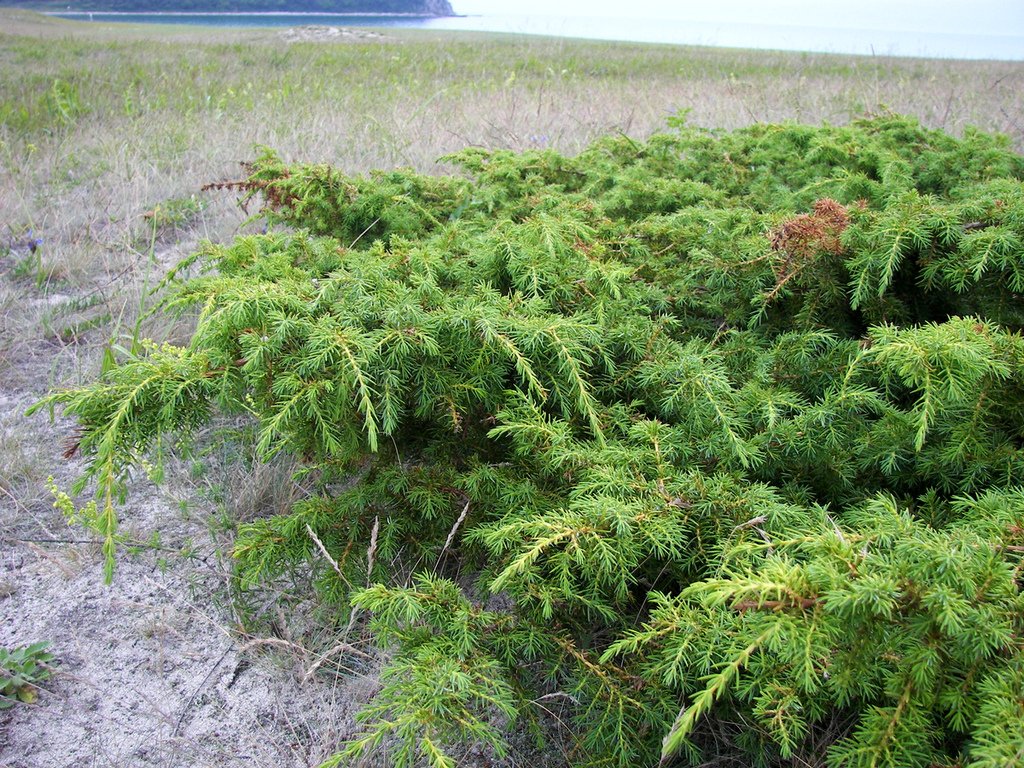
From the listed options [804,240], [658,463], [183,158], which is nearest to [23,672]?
[658,463]

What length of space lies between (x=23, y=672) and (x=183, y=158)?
5247 mm

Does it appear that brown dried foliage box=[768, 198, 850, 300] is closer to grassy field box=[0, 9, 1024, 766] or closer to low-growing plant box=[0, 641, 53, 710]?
grassy field box=[0, 9, 1024, 766]

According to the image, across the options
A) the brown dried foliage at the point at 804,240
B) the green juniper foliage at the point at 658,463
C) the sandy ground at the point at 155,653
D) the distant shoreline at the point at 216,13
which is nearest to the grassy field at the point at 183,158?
the sandy ground at the point at 155,653

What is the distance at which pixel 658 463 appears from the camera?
1.60 meters

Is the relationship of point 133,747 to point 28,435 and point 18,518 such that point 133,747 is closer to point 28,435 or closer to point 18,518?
point 18,518

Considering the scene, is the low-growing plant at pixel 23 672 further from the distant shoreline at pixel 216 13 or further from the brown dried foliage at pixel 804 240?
the distant shoreline at pixel 216 13

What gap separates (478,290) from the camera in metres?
1.87

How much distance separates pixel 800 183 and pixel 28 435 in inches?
137

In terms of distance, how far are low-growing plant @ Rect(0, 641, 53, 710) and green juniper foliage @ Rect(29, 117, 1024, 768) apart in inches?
24.2

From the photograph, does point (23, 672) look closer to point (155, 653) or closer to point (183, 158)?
point (155, 653)

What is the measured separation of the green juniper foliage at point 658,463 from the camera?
1144 mm

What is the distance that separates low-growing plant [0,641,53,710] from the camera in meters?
1.88

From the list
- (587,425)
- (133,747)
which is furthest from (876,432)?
(133,747)

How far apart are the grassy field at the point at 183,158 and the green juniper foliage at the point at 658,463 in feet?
1.72
